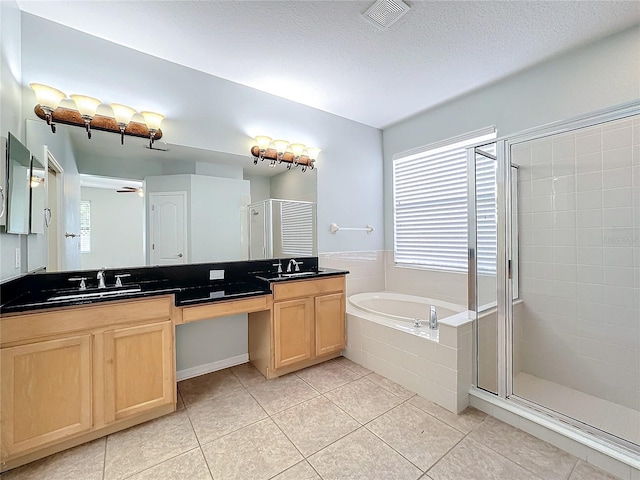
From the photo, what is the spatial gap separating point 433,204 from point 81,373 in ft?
11.3

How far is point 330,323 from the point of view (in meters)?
2.76

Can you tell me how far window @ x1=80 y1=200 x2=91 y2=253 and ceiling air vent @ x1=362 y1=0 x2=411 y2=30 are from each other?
2.42 metres

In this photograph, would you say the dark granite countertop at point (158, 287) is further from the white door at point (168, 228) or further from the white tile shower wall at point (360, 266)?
the white tile shower wall at point (360, 266)

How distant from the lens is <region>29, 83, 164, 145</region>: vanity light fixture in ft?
6.28

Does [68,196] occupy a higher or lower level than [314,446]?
higher

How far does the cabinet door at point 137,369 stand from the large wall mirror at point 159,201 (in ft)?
2.19

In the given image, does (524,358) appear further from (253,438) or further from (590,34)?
(590,34)

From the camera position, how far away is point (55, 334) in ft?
5.20

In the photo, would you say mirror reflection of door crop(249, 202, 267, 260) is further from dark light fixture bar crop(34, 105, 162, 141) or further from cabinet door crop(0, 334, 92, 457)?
cabinet door crop(0, 334, 92, 457)

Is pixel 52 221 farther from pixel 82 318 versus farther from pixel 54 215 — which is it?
pixel 82 318

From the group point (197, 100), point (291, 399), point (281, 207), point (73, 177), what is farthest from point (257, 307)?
point (197, 100)

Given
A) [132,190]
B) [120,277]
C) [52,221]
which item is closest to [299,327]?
[120,277]

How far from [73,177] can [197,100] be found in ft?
3.83

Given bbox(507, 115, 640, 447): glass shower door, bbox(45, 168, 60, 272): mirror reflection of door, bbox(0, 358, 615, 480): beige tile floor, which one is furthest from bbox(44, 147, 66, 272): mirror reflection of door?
bbox(507, 115, 640, 447): glass shower door
